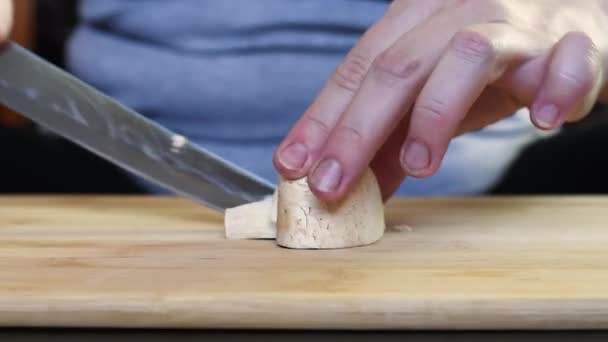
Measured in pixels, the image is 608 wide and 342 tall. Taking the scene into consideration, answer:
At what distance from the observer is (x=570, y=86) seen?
0.63 m

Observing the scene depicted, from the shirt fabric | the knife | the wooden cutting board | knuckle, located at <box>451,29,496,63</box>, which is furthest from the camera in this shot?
the shirt fabric

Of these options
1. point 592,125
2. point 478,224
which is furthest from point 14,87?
point 592,125

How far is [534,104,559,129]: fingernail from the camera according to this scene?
0.63 metres

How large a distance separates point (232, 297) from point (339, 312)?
0.21 feet

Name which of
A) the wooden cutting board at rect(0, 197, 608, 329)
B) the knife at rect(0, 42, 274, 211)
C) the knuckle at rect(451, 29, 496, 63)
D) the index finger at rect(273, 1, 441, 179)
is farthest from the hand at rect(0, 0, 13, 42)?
the knuckle at rect(451, 29, 496, 63)

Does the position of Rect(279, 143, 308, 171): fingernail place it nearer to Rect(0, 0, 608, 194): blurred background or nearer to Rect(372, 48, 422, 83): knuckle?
Rect(372, 48, 422, 83): knuckle

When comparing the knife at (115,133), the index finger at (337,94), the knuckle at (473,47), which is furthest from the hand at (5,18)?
the knuckle at (473,47)

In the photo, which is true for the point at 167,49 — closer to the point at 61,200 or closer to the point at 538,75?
the point at 61,200

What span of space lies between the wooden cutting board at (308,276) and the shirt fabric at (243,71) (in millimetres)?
391

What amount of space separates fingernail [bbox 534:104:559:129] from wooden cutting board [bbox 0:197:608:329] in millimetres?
97

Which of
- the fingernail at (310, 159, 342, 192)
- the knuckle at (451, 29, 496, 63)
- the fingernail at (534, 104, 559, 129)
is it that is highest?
the knuckle at (451, 29, 496, 63)

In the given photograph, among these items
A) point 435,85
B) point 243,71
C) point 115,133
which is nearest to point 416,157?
point 435,85

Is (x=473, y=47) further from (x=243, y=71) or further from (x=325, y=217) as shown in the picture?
(x=243, y=71)

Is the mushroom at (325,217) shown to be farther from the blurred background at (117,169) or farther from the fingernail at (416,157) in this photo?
the blurred background at (117,169)
